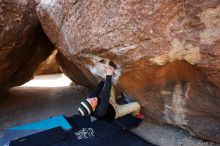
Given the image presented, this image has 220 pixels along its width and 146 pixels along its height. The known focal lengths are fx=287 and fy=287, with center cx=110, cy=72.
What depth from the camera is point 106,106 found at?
3164 millimetres

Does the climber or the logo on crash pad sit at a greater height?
the climber

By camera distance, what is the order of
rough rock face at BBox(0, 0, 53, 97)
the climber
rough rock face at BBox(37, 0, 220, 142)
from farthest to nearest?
1. rough rock face at BBox(0, 0, 53, 97)
2. the climber
3. rough rock face at BBox(37, 0, 220, 142)

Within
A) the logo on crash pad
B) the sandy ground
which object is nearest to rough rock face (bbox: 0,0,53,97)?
the sandy ground

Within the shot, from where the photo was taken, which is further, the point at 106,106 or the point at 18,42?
Result: the point at 18,42

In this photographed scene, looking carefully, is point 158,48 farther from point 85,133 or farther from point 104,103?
point 85,133

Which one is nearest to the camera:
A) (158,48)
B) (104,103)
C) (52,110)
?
(158,48)

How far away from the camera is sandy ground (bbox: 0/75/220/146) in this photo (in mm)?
3061

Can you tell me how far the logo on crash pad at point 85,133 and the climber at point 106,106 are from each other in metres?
0.19

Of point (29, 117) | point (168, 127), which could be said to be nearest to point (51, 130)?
point (29, 117)

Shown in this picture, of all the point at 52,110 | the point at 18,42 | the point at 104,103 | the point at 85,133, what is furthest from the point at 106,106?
the point at 18,42

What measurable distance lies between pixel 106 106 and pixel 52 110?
3.94ft

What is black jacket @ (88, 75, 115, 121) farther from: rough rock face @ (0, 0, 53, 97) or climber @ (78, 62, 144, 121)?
rough rock face @ (0, 0, 53, 97)

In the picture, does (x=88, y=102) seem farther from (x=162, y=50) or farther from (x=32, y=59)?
(x=32, y=59)

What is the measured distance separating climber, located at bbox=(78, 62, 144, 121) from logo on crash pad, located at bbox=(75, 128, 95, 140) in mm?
188
